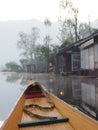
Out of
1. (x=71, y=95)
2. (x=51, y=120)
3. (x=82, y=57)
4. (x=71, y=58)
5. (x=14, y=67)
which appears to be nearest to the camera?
(x=51, y=120)

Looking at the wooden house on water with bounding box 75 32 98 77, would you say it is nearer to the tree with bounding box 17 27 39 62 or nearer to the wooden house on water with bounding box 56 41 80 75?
the wooden house on water with bounding box 56 41 80 75

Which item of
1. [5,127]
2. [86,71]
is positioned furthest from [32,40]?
[5,127]

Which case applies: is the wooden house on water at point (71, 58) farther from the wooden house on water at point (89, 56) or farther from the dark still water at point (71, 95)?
the dark still water at point (71, 95)

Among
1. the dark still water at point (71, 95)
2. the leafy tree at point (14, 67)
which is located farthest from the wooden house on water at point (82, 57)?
the leafy tree at point (14, 67)

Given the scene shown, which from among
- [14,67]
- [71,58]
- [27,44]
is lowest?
[14,67]

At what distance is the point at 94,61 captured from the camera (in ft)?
85.9

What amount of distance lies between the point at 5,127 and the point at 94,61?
73.3ft

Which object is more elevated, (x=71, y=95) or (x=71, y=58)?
(x=71, y=58)

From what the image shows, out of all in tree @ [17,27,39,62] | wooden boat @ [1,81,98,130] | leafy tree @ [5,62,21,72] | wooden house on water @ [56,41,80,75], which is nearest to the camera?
wooden boat @ [1,81,98,130]

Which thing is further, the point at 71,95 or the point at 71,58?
the point at 71,58

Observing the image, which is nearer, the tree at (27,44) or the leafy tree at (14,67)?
the leafy tree at (14,67)

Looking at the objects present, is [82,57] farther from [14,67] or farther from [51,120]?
[14,67]

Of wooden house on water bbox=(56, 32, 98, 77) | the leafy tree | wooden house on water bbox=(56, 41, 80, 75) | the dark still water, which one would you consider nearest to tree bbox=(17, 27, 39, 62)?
the leafy tree

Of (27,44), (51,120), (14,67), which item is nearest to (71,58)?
(51,120)
